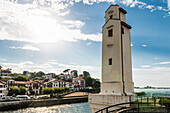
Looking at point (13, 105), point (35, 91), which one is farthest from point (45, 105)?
point (35, 91)

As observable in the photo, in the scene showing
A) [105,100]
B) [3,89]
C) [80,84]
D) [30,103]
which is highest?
[105,100]

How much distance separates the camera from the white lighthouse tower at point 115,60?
11609 mm

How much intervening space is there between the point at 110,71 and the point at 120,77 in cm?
119

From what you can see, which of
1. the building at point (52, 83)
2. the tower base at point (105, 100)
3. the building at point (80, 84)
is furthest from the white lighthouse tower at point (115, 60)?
the building at point (80, 84)

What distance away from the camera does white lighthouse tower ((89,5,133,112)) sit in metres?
11.6

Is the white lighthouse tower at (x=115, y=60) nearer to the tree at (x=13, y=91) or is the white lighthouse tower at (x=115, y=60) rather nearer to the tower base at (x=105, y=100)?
the tower base at (x=105, y=100)

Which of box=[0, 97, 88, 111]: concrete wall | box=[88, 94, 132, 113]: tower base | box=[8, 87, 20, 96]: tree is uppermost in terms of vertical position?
box=[88, 94, 132, 113]: tower base

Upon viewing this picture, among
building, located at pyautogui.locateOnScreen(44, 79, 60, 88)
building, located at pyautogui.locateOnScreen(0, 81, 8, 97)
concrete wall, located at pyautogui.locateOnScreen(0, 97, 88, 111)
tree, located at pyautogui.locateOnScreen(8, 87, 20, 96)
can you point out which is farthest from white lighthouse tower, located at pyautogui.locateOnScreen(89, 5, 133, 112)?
building, located at pyautogui.locateOnScreen(44, 79, 60, 88)

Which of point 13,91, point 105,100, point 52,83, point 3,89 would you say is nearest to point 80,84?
point 52,83

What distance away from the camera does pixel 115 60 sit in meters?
12.3

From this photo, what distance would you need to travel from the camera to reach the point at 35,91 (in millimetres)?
78438

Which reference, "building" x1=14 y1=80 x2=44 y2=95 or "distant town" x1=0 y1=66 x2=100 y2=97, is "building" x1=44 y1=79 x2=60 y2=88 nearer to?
"distant town" x1=0 y1=66 x2=100 y2=97

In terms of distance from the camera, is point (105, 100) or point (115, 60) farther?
point (115, 60)

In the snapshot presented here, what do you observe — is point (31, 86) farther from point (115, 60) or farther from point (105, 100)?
point (115, 60)
